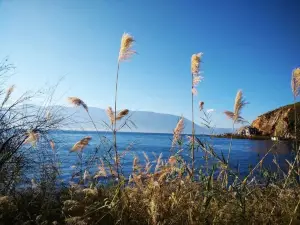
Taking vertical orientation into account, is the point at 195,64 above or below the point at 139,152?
above

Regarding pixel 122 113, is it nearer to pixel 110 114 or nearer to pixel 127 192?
pixel 110 114

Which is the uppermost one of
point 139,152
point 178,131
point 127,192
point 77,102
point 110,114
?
point 77,102

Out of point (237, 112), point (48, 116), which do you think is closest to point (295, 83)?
point (237, 112)

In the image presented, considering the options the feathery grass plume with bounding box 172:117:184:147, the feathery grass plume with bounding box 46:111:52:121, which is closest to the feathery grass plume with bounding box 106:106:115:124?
the feathery grass plume with bounding box 172:117:184:147

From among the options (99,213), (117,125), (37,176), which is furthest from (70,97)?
(37,176)

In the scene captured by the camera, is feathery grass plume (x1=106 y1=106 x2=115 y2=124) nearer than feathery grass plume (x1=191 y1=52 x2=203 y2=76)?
Yes

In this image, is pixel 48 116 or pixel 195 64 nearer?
pixel 195 64

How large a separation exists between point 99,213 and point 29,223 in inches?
30.2

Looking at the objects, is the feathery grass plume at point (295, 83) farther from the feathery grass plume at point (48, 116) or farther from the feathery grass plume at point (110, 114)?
the feathery grass plume at point (48, 116)

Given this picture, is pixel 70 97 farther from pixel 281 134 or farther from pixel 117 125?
pixel 281 134

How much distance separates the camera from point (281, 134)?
4586 mm

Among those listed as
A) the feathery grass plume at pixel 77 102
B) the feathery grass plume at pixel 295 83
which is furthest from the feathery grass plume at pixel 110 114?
the feathery grass plume at pixel 295 83

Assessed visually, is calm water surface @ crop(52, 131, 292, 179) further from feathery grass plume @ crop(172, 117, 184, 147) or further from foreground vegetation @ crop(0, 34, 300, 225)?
foreground vegetation @ crop(0, 34, 300, 225)

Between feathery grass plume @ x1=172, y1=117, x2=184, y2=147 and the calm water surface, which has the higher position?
feathery grass plume @ x1=172, y1=117, x2=184, y2=147
